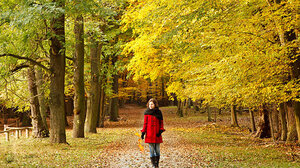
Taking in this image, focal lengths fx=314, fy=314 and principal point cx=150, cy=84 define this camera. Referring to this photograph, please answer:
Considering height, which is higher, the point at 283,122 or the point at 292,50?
the point at 292,50

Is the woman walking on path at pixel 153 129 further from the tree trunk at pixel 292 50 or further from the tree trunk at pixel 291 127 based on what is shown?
the tree trunk at pixel 291 127

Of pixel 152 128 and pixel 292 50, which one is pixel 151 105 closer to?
pixel 152 128

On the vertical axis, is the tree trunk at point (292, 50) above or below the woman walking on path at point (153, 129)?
above

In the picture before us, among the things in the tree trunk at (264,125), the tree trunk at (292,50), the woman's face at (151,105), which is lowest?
the tree trunk at (264,125)

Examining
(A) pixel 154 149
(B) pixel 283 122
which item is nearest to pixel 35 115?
(A) pixel 154 149

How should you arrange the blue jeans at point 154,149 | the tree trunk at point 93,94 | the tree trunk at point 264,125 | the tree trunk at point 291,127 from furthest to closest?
the tree trunk at point 93,94
the tree trunk at point 264,125
the tree trunk at point 291,127
the blue jeans at point 154,149

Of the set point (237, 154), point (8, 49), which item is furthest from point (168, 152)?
point (8, 49)

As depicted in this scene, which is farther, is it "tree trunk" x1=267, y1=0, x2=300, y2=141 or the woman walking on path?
"tree trunk" x1=267, y1=0, x2=300, y2=141

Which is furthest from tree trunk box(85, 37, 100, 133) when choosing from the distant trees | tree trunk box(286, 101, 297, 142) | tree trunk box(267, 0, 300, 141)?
tree trunk box(267, 0, 300, 141)

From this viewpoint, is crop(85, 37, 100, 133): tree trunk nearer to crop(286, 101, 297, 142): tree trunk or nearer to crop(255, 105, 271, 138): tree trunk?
crop(255, 105, 271, 138): tree trunk

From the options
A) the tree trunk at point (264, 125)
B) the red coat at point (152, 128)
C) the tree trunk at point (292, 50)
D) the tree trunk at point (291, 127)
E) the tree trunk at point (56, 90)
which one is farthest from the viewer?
the tree trunk at point (264, 125)

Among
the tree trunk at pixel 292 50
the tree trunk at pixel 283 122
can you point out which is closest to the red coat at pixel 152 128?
the tree trunk at pixel 292 50

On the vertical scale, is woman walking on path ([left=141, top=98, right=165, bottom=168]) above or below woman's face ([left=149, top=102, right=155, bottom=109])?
below

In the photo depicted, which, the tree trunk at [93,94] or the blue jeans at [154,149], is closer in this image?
the blue jeans at [154,149]
